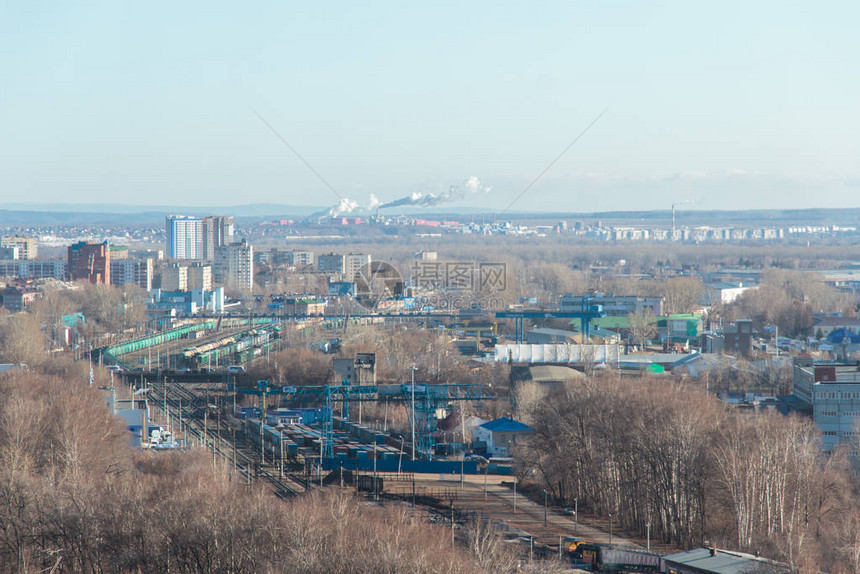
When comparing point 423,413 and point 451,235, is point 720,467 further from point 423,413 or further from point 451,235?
point 451,235

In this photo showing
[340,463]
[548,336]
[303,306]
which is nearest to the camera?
[340,463]

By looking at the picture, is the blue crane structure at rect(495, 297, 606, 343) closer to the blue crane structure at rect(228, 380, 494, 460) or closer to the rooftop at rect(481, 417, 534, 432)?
the blue crane structure at rect(228, 380, 494, 460)

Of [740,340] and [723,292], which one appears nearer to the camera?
[740,340]

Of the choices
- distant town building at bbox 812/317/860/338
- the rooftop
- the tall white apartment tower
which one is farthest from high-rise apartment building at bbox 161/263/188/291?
the rooftop

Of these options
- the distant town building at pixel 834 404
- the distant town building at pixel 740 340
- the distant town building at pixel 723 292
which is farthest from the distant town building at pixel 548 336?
the distant town building at pixel 723 292

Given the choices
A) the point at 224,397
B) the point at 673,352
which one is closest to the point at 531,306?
the point at 673,352

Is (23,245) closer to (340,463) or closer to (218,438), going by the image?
(218,438)

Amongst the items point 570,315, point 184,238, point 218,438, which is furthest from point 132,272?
point 184,238
